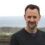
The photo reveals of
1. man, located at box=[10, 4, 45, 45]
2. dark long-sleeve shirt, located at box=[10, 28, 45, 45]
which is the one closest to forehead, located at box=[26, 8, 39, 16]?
man, located at box=[10, 4, 45, 45]

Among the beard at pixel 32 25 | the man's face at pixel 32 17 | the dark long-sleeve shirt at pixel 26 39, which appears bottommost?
the dark long-sleeve shirt at pixel 26 39

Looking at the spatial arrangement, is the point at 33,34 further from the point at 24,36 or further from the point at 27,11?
the point at 27,11

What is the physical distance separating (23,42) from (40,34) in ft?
0.69

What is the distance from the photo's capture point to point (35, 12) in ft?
7.88

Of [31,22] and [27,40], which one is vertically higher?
[31,22]

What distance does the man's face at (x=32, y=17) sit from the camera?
2.36 meters

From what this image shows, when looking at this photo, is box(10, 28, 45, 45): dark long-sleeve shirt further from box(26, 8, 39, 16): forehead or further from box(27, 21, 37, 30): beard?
box(26, 8, 39, 16): forehead

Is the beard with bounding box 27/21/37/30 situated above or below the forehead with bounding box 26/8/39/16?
below

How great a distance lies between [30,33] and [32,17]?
16 centimetres

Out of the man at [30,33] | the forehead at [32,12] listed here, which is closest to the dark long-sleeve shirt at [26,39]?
the man at [30,33]

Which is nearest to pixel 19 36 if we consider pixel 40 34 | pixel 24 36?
pixel 24 36

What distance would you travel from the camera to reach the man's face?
236 cm

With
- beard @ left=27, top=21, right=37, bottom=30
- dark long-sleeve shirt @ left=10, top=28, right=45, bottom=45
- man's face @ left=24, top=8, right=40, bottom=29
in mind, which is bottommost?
dark long-sleeve shirt @ left=10, top=28, right=45, bottom=45

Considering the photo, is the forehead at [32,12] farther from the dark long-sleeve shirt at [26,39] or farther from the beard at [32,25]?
the dark long-sleeve shirt at [26,39]
